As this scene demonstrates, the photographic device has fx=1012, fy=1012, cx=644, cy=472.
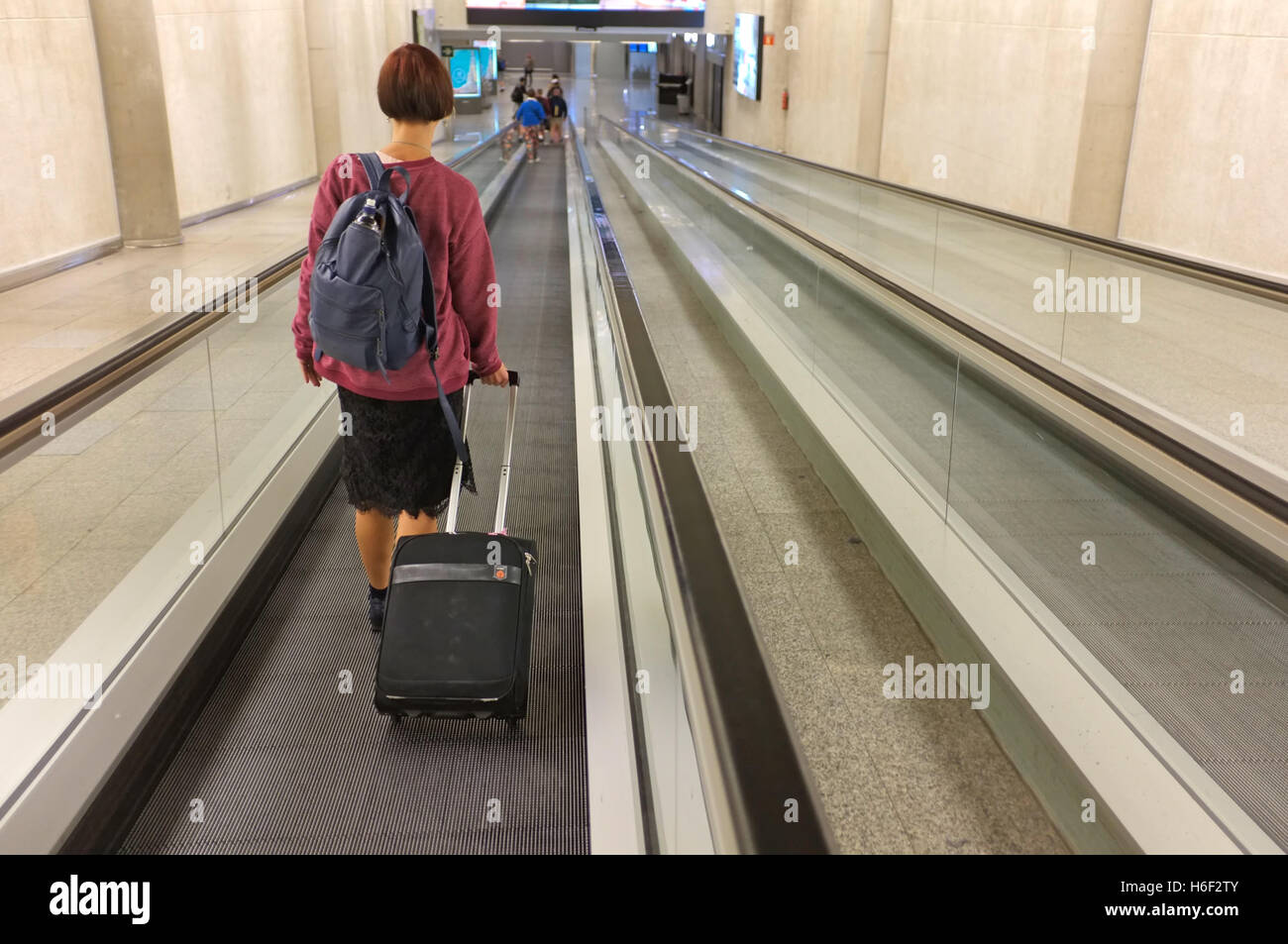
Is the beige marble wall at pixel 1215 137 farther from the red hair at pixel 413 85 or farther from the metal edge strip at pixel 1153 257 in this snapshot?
the red hair at pixel 413 85

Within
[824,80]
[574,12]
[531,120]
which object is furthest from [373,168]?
[574,12]

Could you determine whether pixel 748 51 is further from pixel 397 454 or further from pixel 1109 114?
pixel 397 454

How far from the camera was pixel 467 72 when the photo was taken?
41156 millimetres

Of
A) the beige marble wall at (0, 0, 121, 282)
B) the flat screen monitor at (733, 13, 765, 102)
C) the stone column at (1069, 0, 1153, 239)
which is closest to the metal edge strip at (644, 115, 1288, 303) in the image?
the stone column at (1069, 0, 1153, 239)

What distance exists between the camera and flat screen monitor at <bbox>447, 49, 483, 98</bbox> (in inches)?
1593

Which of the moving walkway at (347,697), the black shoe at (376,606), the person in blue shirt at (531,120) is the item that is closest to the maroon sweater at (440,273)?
the moving walkway at (347,697)

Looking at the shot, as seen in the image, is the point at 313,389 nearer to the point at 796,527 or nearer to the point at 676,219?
the point at 796,527

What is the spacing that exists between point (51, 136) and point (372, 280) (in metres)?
9.72

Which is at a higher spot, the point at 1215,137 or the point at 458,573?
the point at 1215,137

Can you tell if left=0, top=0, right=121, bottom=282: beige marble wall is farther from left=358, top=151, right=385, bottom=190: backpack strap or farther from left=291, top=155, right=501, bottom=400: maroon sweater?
left=358, top=151, right=385, bottom=190: backpack strap

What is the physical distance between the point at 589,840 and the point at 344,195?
179cm

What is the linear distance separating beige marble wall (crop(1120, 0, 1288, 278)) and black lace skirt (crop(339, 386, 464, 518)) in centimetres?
730

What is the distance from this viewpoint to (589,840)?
2525 millimetres

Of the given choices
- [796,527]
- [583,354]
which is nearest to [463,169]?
[583,354]
